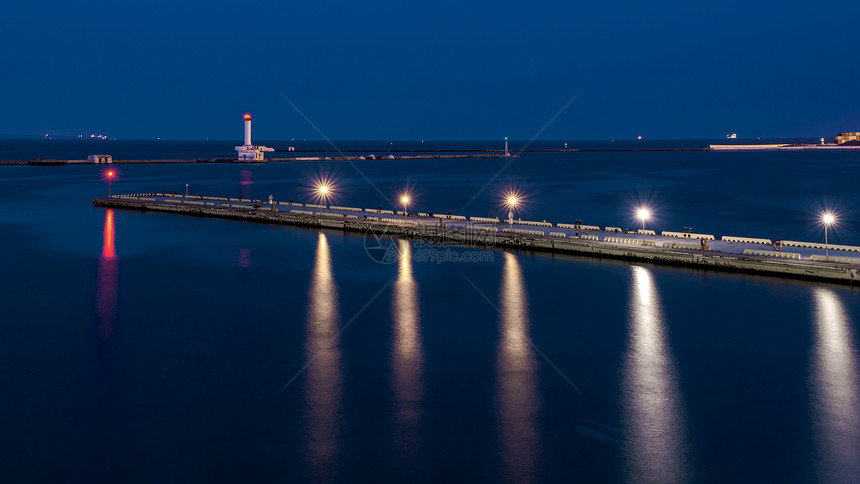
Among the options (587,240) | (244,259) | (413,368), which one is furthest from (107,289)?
(587,240)

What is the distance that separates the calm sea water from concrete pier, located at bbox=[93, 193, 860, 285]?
5.35 ft

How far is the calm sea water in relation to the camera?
20.5 m

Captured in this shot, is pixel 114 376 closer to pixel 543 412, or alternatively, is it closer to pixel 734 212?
pixel 543 412

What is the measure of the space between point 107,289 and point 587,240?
33893 millimetres

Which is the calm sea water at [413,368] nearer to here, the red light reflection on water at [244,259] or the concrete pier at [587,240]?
the red light reflection on water at [244,259]

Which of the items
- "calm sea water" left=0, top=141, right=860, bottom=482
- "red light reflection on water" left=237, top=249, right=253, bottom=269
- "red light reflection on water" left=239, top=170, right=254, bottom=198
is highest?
"red light reflection on water" left=239, top=170, right=254, bottom=198

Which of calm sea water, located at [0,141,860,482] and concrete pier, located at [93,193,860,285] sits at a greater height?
concrete pier, located at [93,193,860,285]

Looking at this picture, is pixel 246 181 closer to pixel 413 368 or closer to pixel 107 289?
pixel 107 289

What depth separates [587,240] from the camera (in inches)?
2138

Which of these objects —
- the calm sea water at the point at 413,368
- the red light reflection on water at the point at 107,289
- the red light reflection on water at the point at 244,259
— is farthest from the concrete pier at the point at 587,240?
the red light reflection on water at the point at 107,289

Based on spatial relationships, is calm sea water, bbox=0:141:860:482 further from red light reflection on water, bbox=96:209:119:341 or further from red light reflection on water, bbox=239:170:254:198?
red light reflection on water, bbox=239:170:254:198

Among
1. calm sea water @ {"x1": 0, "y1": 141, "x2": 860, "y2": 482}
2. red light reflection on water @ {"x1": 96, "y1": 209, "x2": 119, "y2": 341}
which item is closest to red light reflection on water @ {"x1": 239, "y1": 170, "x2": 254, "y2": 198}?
red light reflection on water @ {"x1": 96, "y1": 209, "x2": 119, "y2": 341}

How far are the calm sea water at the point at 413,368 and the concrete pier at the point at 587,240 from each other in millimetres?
1632

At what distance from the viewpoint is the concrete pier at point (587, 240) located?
4447cm
